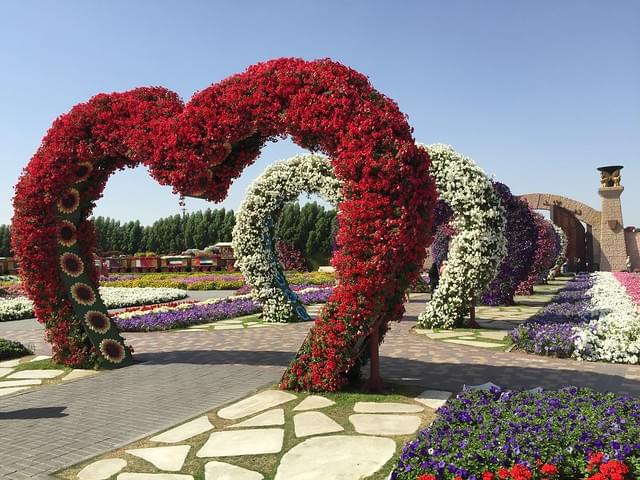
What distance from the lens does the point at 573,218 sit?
120 feet

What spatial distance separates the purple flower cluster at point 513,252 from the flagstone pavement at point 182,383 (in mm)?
6341

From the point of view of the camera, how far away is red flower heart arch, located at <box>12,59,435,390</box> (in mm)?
5750

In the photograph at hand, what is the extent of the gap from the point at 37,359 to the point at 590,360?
8.45 metres

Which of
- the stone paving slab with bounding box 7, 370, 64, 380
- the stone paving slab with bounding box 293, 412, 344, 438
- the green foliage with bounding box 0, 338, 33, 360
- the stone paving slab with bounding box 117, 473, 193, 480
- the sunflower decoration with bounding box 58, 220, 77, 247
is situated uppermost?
the sunflower decoration with bounding box 58, 220, 77, 247

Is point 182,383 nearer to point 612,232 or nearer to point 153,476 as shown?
point 153,476

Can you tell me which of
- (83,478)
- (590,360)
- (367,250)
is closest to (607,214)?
(590,360)

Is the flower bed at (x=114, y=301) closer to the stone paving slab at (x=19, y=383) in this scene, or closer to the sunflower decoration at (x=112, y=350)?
the sunflower decoration at (x=112, y=350)

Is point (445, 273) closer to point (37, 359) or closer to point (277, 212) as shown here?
point (277, 212)

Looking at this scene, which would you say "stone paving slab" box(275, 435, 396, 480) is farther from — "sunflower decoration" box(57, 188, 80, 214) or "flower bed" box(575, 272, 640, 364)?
"sunflower decoration" box(57, 188, 80, 214)

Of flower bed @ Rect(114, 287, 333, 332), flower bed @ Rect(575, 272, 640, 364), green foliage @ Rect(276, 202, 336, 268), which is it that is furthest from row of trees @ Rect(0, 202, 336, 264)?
flower bed @ Rect(575, 272, 640, 364)

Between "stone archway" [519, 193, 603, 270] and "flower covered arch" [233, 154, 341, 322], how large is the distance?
2434 cm

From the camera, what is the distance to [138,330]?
12.4m

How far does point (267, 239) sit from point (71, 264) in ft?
17.8

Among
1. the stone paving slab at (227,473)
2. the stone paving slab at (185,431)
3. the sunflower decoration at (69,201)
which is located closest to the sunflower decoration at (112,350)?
the sunflower decoration at (69,201)
